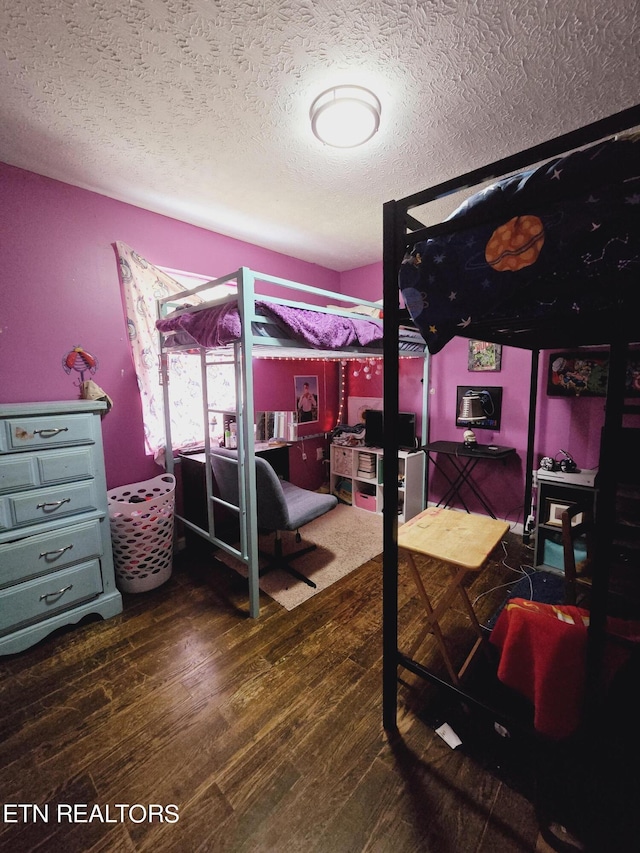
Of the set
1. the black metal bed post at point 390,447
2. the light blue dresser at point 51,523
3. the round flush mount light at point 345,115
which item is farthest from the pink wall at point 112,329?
the black metal bed post at point 390,447

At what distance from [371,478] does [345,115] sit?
2920 millimetres

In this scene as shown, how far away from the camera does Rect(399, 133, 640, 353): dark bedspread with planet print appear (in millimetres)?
800

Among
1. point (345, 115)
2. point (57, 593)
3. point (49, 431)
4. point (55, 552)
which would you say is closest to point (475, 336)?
point (345, 115)

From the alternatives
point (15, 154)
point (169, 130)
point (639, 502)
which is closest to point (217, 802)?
point (639, 502)

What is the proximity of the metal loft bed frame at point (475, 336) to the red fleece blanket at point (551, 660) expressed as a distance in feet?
0.25

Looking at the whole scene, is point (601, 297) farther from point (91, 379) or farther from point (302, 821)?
point (91, 379)

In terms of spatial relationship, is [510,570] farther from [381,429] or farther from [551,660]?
[381,429]

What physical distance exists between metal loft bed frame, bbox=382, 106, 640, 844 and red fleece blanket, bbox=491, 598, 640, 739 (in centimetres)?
8

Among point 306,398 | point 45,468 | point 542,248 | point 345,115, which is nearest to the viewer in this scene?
point 542,248

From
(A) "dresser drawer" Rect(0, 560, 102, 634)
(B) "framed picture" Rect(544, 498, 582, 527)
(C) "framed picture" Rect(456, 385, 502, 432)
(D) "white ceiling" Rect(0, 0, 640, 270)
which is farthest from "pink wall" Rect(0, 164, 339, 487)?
(B) "framed picture" Rect(544, 498, 582, 527)

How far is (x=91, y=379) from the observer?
2.40 metres

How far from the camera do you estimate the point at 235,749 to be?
4.50 feet

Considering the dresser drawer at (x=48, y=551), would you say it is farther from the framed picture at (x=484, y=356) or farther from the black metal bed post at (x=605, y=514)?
the framed picture at (x=484, y=356)

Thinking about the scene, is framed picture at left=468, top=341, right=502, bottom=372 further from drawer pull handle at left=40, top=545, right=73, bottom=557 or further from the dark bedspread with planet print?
drawer pull handle at left=40, top=545, right=73, bottom=557
